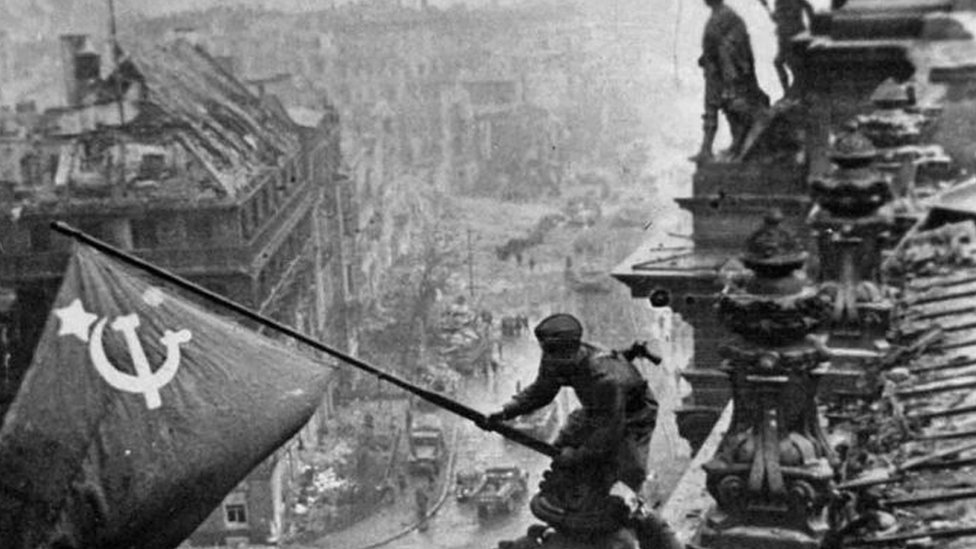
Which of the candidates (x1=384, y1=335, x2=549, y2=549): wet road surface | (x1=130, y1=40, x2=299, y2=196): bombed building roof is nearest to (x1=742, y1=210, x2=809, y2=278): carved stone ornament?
(x1=384, y1=335, x2=549, y2=549): wet road surface

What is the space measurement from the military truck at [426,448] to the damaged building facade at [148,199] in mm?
3452

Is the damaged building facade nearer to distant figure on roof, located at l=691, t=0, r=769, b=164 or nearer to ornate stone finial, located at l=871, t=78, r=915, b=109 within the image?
distant figure on roof, located at l=691, t=0, r=769, b=164

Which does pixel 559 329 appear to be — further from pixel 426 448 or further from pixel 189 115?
pixel 189 115

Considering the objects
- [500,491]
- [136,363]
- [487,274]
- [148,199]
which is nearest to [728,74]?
[500,491]

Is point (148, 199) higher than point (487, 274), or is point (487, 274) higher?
point (148, 199)

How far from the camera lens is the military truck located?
143ft

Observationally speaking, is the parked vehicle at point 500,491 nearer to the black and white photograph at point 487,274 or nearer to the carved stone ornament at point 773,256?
the black and white photograph at point 487,274

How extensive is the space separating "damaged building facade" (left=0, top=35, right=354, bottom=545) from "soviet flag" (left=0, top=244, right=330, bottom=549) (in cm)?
3106

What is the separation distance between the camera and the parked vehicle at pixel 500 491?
127 feet

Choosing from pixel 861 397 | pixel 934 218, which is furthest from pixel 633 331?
pixel 861 397

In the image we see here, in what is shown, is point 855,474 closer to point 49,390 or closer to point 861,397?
point 861,397

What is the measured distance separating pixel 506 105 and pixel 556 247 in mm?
6296

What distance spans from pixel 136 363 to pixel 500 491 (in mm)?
29446

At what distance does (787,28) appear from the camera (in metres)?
25.8
